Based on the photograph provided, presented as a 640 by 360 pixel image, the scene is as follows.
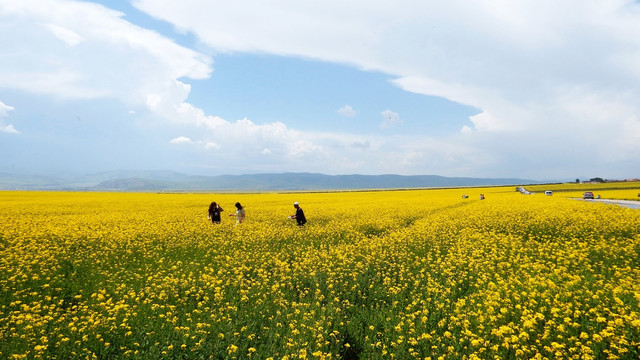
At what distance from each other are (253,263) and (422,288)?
6174 mm

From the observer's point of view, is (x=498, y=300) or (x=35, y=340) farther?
(x=498, y=300)

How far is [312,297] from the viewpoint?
9852mm

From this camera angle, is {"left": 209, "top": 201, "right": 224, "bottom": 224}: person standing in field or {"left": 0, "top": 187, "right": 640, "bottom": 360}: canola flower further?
{"left": 209, "top": 201, "right": 224, "bottom": 224}: person standing in field

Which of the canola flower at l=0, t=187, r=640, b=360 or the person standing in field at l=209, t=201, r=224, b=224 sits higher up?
the person standing in field at l=209, t=201, r=224, b=224

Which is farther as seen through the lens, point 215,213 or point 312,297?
point 215,213

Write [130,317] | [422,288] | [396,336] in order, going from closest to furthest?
[396,336] < [130,317] < [422,288]

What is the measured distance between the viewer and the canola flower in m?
6.57

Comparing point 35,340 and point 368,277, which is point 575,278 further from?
point 35,340

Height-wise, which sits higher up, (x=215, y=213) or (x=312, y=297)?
(x=215, y=213)

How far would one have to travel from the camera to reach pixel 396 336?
7.22 m

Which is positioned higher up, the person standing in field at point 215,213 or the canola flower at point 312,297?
the person standing in field at point 215,213

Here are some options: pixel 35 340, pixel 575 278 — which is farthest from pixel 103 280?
pixel 575 278

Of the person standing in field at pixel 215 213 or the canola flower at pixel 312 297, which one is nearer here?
the canola flower at pixel 312 297

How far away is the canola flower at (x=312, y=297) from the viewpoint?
6.57 metres
